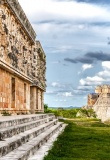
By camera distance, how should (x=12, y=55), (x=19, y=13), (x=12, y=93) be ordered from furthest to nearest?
(x=12, y=93) < (x=19, y=13) < (x=12, y=55)

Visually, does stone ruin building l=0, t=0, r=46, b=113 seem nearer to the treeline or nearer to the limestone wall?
the limestone wall

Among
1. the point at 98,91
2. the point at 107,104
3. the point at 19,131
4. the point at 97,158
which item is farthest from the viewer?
the point at 98,91

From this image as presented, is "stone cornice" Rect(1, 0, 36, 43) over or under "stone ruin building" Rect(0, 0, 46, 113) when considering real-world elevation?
over

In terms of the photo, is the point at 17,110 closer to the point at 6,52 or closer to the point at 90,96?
the point at 6,52

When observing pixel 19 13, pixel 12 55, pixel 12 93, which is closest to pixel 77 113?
pixel 12 93

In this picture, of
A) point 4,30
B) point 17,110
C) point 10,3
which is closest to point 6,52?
point 4,30

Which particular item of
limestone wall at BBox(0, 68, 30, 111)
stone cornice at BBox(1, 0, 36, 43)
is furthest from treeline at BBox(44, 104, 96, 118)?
stone cornice at BBox(1, 0, 36, 43)

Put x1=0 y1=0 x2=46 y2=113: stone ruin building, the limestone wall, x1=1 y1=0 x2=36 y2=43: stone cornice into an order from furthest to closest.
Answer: x1=1 y1=0 x2=36 y2=43: stone cornice, the limestone wall, x1=0 y1=0 x2=46 y2=113: stone ruin building

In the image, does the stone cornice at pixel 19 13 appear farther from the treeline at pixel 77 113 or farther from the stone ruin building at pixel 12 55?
the treeline at pixel 77 113

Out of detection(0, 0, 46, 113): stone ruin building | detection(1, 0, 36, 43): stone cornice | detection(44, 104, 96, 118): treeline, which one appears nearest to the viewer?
detection(0, 0, 46, 113): stone ruin building

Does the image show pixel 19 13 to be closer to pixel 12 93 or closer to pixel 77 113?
pixel 12 93

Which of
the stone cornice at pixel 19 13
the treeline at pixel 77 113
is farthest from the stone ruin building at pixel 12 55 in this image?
the treeline at pixel 77 113

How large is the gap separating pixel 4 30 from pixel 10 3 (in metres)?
1.33

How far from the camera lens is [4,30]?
53.5 feet
